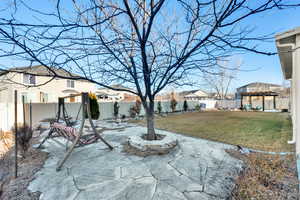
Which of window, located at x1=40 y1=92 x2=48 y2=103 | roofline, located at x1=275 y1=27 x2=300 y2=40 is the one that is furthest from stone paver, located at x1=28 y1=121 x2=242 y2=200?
window, located at x1=40 y1=92 x2=48 y2=103

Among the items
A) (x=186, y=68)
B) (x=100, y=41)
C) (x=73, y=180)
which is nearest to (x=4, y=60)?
(x=100, y=41)

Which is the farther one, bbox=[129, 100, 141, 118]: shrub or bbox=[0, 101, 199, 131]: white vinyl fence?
bbox=[129, 100, 141, 118]: shrub

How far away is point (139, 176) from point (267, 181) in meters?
2.10

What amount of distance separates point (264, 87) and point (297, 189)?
4313 cm

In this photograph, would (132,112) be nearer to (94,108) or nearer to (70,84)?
(94,108)

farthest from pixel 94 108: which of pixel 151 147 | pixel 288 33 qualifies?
pixel 288 33

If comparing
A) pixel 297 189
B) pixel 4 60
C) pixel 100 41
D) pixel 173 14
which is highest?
pixel 173 14

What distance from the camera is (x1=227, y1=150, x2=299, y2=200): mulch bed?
206 centimetres

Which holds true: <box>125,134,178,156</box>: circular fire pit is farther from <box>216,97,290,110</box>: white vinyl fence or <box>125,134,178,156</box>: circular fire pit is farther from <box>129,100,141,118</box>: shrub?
<box>216,97,290,110</box>: white vinyl fence

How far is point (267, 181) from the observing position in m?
Answer: 2.33

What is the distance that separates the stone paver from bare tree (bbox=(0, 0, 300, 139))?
3.76ft

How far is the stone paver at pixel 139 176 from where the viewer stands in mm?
2061

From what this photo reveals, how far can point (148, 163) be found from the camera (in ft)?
9.73

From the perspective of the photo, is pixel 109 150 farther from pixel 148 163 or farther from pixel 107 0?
pixel 107 0
